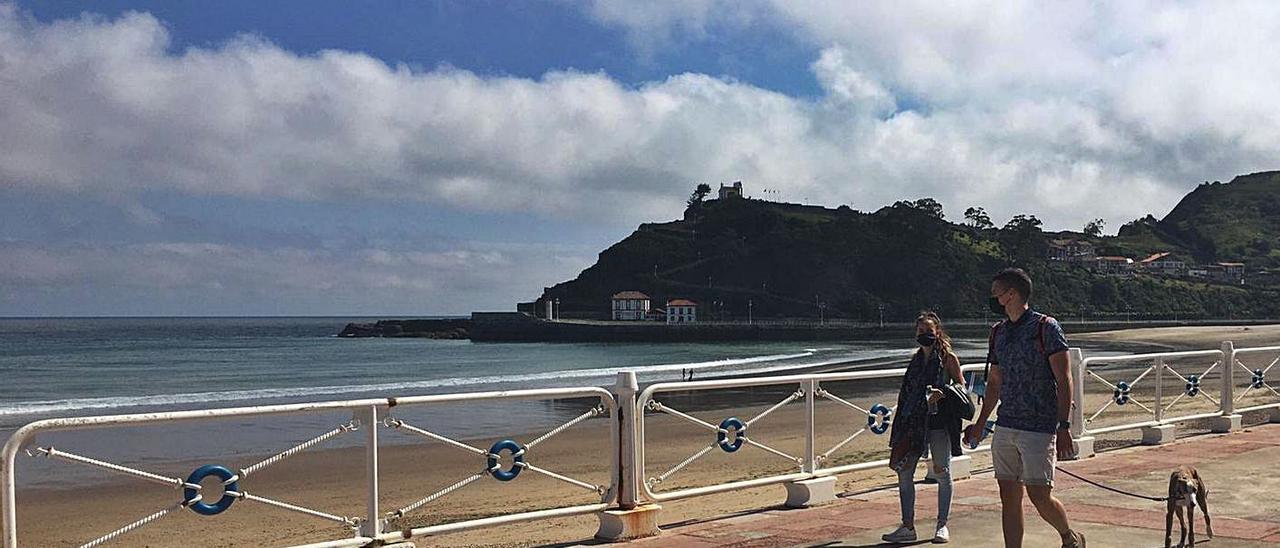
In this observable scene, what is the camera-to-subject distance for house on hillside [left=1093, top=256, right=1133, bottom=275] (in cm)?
14388

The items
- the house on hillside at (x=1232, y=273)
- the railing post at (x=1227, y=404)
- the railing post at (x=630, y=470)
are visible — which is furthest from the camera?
the house on hillside at (x=1232, y=273)

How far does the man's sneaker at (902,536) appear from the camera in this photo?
591cm

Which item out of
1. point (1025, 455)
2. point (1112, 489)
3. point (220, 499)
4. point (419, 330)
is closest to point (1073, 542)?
point (1025, 455)

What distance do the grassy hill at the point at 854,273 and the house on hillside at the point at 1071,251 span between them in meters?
9.53

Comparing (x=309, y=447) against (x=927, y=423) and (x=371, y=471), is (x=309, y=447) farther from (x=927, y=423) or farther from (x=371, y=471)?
(x=927, y=423)

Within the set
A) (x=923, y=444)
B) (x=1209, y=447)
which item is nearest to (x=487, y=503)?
(x=923, y=444)

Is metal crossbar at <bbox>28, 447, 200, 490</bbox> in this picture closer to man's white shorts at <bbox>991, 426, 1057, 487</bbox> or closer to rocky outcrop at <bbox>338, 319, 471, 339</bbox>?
man's white shorts at <bbox>991, 426, 1057, 487</bbox>

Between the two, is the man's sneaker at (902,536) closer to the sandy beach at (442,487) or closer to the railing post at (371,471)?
the sandy beach at (442,487)

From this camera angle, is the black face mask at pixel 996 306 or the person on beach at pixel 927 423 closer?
the black face mask at pixel 996 306

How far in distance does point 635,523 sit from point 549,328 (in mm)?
94813

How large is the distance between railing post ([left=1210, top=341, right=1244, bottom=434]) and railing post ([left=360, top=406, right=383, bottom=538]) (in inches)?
399

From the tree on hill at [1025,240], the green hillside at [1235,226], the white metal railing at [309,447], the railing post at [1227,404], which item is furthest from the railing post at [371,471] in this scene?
the green hillside at [1235,226]

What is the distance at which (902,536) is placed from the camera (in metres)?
5.94

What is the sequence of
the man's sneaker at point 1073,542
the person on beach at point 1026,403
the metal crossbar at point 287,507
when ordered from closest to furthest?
the person on beach at point 1026,403 → the man's sneaker at point 1073,542 → the metal crossbar at point 287,507
